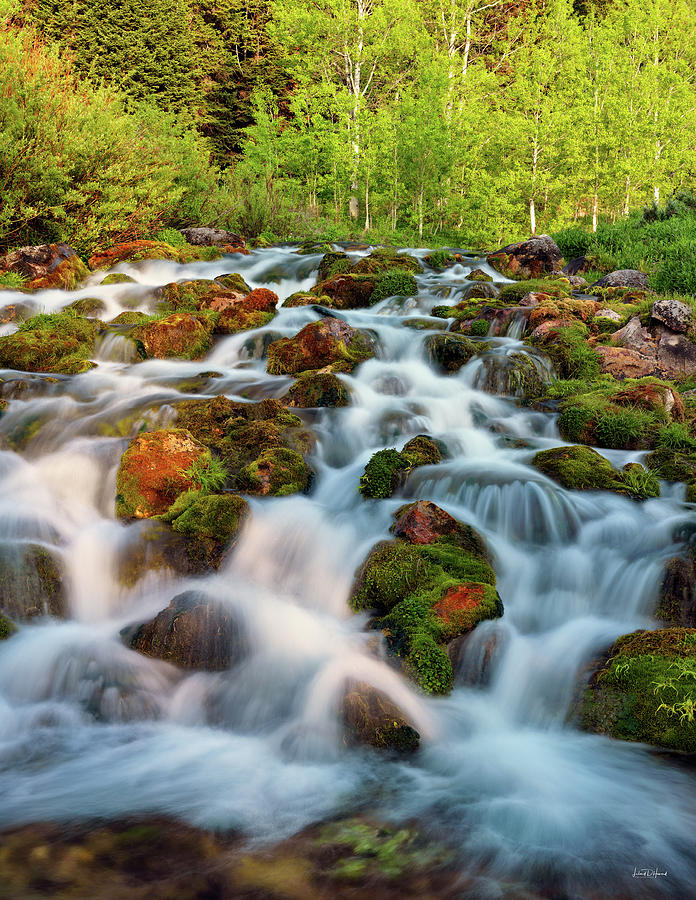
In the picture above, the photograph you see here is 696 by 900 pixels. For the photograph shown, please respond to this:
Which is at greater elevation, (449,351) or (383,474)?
(449,351)

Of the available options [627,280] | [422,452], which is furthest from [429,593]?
[627,280]

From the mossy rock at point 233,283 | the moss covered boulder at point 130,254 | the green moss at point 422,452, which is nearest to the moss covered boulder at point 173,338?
the mossy rock at point 233,283

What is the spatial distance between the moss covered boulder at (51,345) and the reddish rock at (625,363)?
9.41 metres

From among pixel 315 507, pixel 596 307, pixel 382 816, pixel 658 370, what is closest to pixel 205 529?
pixel 315 507

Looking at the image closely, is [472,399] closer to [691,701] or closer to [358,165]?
[691,701]

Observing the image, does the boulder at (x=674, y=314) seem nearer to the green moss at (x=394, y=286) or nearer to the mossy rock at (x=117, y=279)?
the green moss at (x=394, y=286)

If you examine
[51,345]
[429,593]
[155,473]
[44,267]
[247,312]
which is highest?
[44,267]

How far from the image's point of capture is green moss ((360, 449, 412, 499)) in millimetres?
7910

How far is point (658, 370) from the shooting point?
11430 millimetres

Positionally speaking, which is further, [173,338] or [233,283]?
[233,283]

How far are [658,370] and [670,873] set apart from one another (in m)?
9.66

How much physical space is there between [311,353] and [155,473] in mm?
4777

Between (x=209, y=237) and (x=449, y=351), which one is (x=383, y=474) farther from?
(x=209, y=237)

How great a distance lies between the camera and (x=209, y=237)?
830 inches
